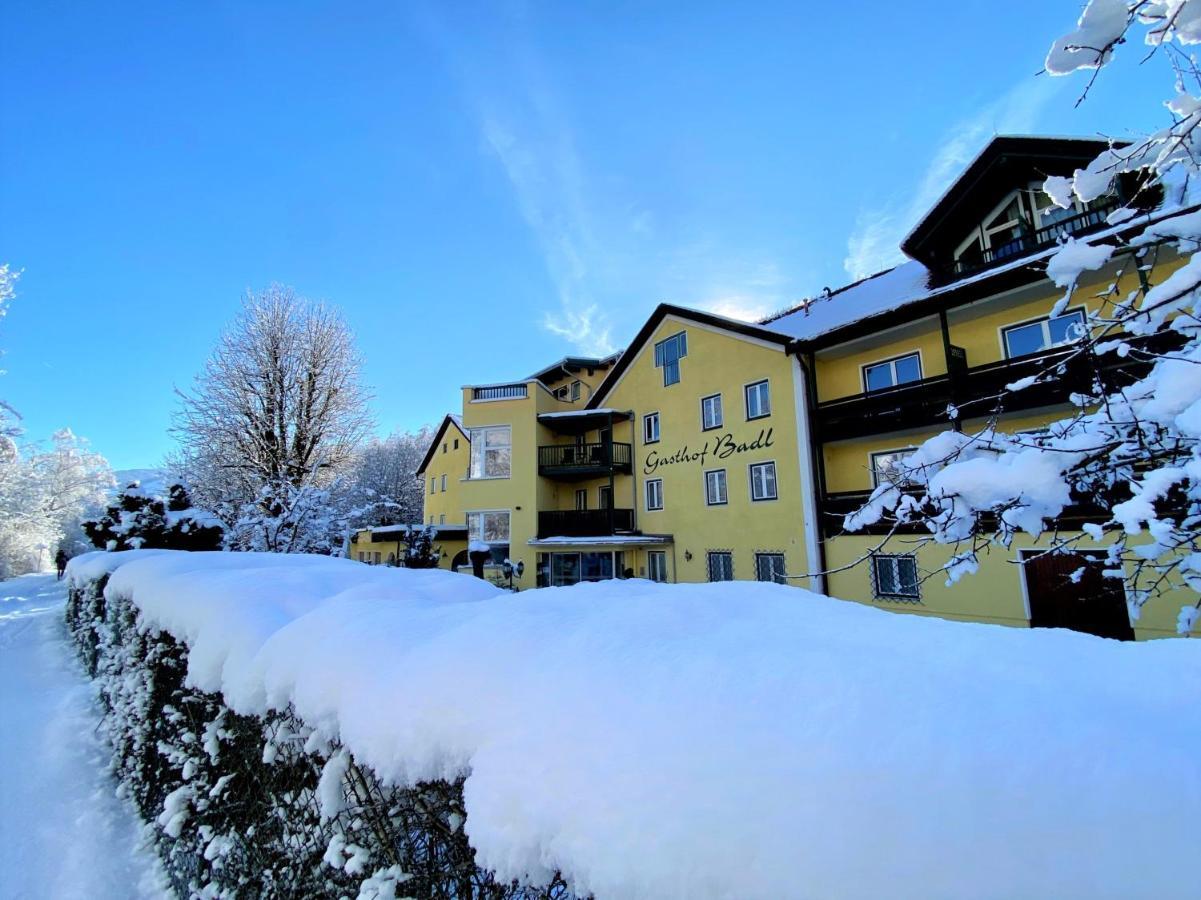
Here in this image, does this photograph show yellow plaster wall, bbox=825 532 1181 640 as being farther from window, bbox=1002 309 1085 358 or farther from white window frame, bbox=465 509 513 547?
white window frame, bbox=465 509 513 547

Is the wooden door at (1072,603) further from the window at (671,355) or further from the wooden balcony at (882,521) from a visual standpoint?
the window at (671,355)

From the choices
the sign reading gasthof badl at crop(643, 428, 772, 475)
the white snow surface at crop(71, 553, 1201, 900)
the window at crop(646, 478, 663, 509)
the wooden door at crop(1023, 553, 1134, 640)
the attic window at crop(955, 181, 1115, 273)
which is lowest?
the wooden door at crop(1023, 553, 1134, 640)

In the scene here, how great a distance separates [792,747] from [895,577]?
12.2 metres

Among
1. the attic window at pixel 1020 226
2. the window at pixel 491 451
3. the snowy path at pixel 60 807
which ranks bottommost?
the snowy path at pixel 60 807

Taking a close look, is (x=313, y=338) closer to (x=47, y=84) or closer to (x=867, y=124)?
(x=47, y=84)

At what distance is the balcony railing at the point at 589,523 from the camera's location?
57.6ft

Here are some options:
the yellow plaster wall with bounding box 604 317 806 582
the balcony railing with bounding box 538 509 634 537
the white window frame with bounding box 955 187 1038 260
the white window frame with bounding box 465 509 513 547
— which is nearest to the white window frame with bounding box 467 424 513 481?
the white window frame with bounding box 465 509 513 547

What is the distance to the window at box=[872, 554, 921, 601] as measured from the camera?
10766 millimetres

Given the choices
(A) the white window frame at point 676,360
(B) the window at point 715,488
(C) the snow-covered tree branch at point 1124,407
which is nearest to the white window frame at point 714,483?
(B) the window at point 715,488

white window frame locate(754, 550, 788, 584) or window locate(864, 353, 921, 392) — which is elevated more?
window locate(864, 353, 921, 392)

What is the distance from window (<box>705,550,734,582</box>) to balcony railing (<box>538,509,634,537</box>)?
3562mm

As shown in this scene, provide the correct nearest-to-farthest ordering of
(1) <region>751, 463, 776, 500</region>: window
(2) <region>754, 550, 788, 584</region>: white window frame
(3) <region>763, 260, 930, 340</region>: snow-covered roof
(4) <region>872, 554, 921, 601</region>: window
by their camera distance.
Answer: (4) <region>872, 554, 921, 601</region>: window, (3) <region>763, 260, 930, 340</region>: snow-covered roof, (2) <region>754, 550, 788, 584</region>: white window frame, (1) <region>751, 463, 776, 500</region>: window

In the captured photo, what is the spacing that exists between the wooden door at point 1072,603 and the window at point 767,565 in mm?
5039

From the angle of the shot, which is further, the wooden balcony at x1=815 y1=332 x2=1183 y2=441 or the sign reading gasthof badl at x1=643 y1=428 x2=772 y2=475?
the sign reading gasthof badl at x1=643 y1=428 x2=772 y2=475
